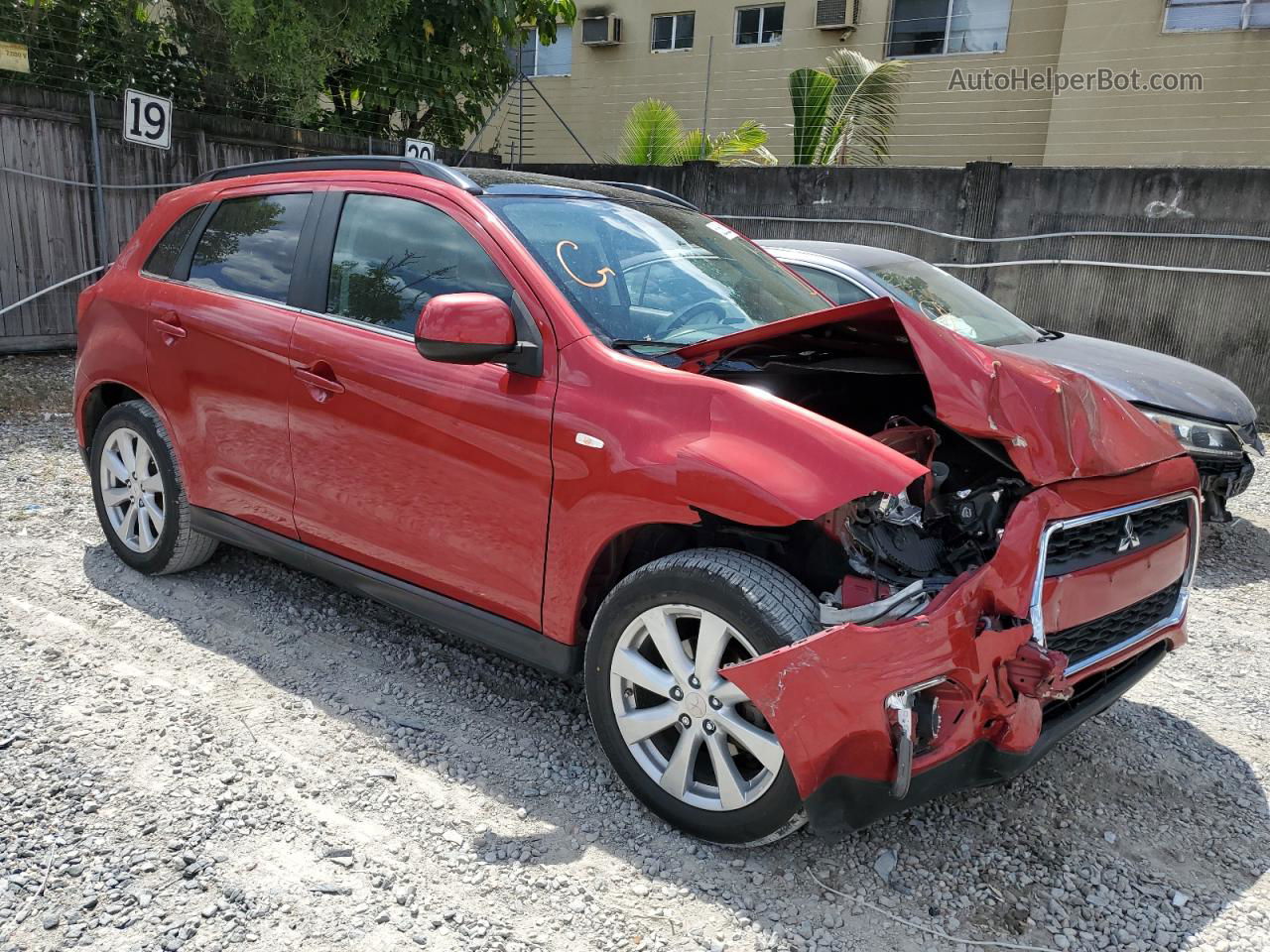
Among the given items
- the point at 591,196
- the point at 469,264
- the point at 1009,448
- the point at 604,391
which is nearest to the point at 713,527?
the point at 604,391

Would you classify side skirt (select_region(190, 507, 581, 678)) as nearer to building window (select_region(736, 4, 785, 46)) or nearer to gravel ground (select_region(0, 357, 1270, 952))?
gravel ground (select_region(0, 357, 1270, 952))

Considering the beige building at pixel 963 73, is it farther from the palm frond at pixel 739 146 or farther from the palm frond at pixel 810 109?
the palm frond at pixel 810 109

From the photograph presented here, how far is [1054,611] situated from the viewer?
8.36 feet

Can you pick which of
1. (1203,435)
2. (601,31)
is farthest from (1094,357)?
(601,31)

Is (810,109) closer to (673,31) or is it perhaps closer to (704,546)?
(673,31)

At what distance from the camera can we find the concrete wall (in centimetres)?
880

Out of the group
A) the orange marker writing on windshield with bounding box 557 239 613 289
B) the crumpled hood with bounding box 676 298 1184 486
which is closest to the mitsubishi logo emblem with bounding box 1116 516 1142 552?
the crumpled hood with bounding box 676 298 1184 486

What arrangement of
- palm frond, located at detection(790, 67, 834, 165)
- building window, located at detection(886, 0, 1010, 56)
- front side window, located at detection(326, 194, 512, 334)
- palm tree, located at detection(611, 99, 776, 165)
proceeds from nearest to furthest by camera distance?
front side window, located at detection(326, 194, 512, 334), palm frond, located at detection(790, 67, 834, 165), building window, located at detection(886, 0, 1010, 56), palm tree, located at detection(611, 99, 776, 165)

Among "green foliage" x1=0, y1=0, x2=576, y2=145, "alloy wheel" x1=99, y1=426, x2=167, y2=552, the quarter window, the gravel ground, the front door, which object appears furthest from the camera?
"green foliage" x1=0, y1=0, x2=576, y2=145

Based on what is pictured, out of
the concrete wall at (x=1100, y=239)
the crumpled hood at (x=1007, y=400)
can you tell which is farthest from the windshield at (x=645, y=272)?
the concrete wall at (x=1100, y=239)

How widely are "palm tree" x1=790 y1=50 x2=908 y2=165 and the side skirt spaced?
1224 cm

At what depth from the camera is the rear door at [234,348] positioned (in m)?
3.75

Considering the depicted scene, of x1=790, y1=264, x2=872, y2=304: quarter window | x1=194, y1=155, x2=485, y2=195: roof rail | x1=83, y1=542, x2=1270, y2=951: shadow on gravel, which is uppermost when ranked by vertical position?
x1=194, y1=155, x2=485, y2=195: roof rail

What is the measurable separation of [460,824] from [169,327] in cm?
255
